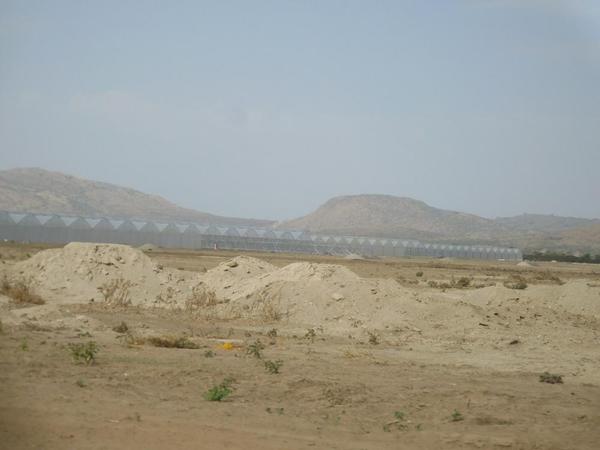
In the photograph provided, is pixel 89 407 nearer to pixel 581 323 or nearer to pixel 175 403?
pixel 175 403

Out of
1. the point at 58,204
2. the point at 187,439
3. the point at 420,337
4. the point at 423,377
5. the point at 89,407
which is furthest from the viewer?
the point at 58,204

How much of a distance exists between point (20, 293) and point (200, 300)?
209 inches

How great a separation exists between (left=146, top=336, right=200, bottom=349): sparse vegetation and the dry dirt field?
0.05 m

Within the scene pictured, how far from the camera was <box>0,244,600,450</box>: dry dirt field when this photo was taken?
9.77 m

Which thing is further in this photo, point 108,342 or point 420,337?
point 420,337

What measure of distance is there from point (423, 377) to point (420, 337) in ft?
23.5

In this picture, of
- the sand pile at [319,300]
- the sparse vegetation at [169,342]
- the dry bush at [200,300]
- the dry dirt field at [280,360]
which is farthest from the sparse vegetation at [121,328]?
the dry bush at [200,300]

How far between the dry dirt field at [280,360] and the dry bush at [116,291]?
93 mm

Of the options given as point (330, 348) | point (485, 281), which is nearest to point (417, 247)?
point (485, 281)

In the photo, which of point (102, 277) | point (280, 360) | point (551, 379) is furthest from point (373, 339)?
point (102, 277)

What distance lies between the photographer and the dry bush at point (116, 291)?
24.1m

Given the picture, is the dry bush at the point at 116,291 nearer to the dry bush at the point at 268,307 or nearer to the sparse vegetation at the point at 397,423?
the dry bush at the point at 268,307

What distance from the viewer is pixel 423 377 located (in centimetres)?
1384

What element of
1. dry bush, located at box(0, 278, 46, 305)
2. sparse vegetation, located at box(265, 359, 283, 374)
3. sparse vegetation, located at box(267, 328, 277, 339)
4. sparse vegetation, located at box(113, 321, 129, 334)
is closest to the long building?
dry bush, located at box(0, 278, 46, 305)
